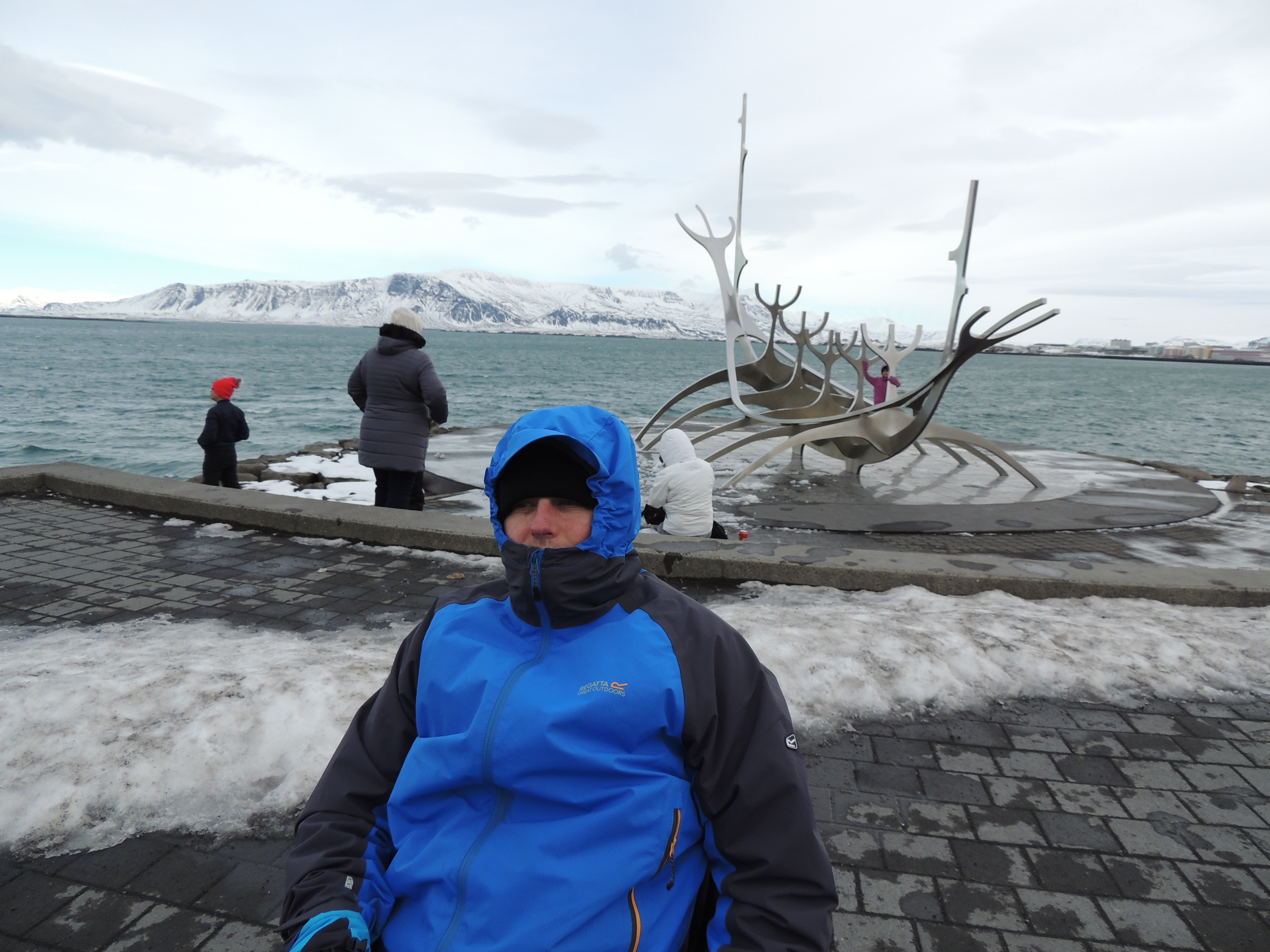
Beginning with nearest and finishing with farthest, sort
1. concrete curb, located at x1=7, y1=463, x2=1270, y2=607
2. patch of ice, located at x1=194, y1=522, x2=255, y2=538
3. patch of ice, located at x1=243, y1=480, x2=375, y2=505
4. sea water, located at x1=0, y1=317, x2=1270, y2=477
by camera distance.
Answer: concrete curb, located at x1=7, y1=463, x2=1270, y2=607, patch of ice, located at x1=194, y1=522, x2=255, y2=538, patch of ice, located at x1=243, y1=480, x2=375, y2=505, sea water, located at x1=0, y1=317, x2=1270, y2=477

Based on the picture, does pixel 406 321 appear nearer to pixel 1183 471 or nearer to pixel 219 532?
pixel 219 532

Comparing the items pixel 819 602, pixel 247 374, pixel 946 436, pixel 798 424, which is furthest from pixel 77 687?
pixel 247 374

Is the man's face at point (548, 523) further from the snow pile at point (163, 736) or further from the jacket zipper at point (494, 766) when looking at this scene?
the snow pile at point (163, 736)

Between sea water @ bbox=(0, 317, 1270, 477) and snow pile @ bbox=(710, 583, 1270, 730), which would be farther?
sea water @ bbox=(0, 317, 1270, 477)

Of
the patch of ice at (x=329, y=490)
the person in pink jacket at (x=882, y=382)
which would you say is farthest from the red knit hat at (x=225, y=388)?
the person in pink jacket at (x=882, y=382)

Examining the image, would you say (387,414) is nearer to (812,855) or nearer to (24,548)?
(24,548)

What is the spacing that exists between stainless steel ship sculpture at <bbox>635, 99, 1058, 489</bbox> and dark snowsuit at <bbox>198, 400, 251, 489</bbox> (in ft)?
18.5

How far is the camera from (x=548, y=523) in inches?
69.4

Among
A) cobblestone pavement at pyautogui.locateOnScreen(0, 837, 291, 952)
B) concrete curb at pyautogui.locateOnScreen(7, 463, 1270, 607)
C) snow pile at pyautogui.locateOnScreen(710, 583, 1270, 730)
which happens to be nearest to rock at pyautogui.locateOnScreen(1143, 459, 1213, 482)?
concrete curb at pyautogui.locateOnScreen(7, 463, 1270, 607)

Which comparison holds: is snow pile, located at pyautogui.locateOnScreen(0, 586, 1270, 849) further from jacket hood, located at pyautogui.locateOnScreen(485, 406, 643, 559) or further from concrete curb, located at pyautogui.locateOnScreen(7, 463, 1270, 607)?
jacket hood, located at pyautogui.locateOnScreen(485, 406, 643, 559)

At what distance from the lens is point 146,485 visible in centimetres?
712

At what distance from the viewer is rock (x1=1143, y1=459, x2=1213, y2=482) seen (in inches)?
528

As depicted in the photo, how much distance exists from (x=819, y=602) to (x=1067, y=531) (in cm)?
503

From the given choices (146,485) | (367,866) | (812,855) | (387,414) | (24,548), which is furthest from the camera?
(146,485)
